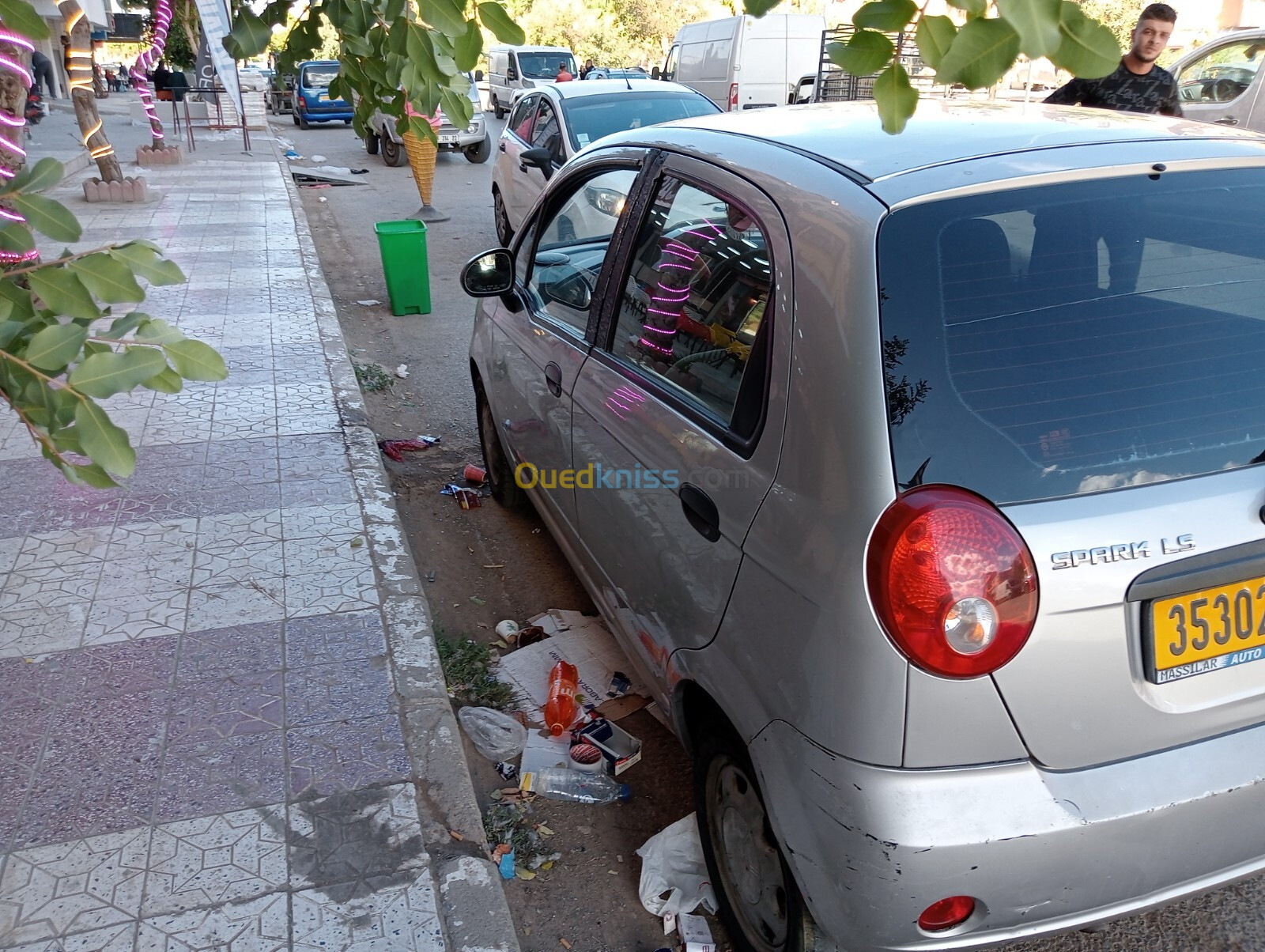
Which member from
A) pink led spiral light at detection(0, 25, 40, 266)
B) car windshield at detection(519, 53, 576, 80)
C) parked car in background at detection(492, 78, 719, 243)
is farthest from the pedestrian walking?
pink led spiral light at detection(0, 25, 40, 266)

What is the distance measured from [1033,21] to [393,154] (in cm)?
1910

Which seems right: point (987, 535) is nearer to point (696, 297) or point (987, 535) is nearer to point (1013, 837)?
point (1013, 837)

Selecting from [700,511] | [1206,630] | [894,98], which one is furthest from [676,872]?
[894,98]

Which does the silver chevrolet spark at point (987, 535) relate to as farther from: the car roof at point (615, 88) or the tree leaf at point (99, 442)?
the car roof at point (615, 88)

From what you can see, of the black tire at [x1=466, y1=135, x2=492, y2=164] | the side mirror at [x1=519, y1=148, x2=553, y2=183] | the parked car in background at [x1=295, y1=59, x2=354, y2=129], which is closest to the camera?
the side mirror at [x1=519, y1=148, x2=553, y2=183]

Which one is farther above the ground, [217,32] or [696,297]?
[217,32]

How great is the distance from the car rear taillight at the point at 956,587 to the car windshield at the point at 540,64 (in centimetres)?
2687

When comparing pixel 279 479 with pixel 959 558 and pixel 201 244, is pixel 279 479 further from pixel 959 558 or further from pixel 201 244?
pixel 201 244

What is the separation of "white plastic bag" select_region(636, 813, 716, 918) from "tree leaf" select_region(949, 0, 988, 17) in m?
2.04

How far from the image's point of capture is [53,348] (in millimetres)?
1646

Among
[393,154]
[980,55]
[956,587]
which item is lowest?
[393,154]

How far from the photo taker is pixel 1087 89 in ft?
18.9

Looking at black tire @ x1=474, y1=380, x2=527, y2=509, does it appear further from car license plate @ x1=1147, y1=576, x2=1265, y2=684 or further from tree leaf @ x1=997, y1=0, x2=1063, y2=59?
tree leaf @ x1=997, y1=0, x2=1063, y2=59

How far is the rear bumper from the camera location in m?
1.76
